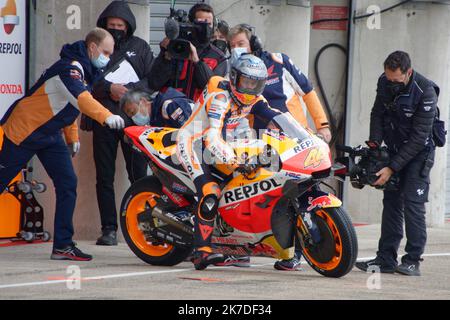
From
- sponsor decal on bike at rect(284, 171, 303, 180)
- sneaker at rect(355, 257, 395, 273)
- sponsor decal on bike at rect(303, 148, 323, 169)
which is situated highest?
sponsor decal on bike at rect(303, 148, 323, 169)

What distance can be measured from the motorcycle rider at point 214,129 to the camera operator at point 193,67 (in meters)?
1.05

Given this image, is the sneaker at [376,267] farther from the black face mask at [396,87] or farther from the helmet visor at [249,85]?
the helmet visor at [249,85]

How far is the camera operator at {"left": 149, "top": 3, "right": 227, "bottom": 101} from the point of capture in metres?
11.1

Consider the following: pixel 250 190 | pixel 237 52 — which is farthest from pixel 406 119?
pixel 250 190

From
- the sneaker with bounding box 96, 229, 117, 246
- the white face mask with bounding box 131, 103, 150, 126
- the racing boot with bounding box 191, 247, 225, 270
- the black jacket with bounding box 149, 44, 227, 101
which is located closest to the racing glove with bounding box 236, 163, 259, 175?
the racing boot with bounding box 191, 247, 225, 270

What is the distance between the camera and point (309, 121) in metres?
15.3

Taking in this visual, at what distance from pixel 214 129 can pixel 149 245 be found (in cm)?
142

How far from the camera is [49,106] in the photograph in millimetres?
10930

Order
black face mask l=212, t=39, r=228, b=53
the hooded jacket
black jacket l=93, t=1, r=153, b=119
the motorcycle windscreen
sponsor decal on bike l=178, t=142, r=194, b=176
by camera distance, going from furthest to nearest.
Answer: black jacket l=93, t=1, r=153, b=119 < black face mask l=212, t=39, r=228, b=53 < the hooded jacket < sponsor decal on bike l=178, t=142, r=194, b=176 < the motorcycle windscreen

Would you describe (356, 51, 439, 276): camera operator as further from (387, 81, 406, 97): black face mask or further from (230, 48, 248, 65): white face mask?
(230, 48, 248, 65): white face mask

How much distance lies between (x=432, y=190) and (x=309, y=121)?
1.65 meters

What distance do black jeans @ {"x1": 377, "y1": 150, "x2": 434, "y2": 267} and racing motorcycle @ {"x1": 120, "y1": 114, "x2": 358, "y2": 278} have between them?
91cm

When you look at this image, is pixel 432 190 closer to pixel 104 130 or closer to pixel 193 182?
pixel 104 130
